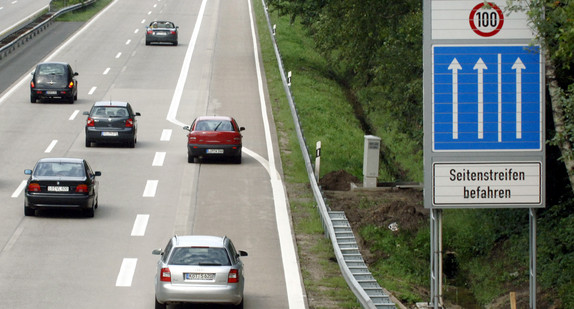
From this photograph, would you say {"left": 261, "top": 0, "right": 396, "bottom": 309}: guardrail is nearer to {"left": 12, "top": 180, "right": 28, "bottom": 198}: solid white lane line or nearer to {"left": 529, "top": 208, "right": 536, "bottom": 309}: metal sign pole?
{"left": 529, "top": 208, "right": 536, "bottom": 309}: metal sign pole

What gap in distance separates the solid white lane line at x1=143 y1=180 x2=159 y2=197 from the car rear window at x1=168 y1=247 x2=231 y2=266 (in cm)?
1140

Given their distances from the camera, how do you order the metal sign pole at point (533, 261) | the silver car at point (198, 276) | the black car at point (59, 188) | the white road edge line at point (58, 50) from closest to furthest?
the metal sign pole at point (533, 261), the silver car at point (198, 276), the black car at point (59, 188), the white road edge line at point (58, 50)

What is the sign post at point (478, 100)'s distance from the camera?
13383 millimetres

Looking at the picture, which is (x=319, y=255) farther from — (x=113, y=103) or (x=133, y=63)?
(x=133, y=63)

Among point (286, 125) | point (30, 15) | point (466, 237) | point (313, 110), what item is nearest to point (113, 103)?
point (286, 125)

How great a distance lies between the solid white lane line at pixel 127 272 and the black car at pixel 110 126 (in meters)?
13.7

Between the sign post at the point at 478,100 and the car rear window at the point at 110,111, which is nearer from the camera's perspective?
the sign post at the point at 478,100

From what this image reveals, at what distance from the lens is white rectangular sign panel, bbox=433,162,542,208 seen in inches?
531

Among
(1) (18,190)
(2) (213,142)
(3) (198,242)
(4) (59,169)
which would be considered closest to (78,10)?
(2) (213,142)

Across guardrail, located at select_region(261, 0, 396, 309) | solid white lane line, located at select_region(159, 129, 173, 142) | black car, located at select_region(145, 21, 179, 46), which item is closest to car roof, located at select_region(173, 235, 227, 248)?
guardrail, located at select_region(261, 0, 396, 309)

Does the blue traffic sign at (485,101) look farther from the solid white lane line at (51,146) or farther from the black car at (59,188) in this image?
the solid white lane line at (51,146)

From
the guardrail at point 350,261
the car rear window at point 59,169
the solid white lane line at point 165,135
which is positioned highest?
the car rear window at point 59,169

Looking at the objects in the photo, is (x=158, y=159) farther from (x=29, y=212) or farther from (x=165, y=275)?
(x=165, y=275)

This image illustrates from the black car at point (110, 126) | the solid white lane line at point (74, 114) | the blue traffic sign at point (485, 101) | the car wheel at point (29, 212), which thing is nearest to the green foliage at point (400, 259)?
the blue traffic sign at point (485, 101)
